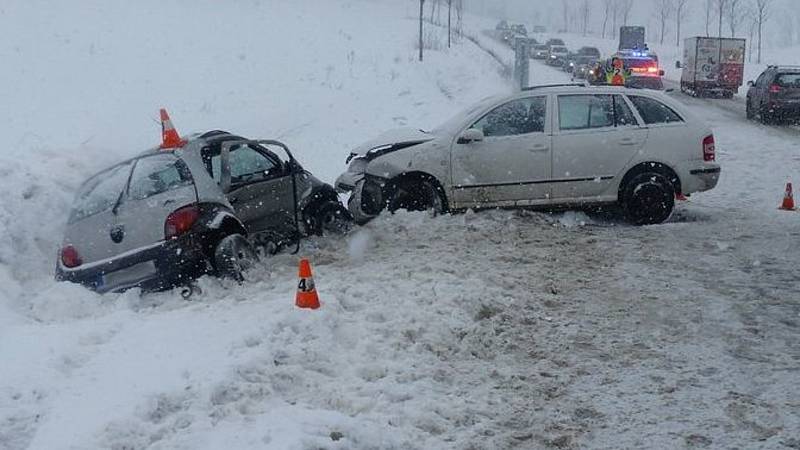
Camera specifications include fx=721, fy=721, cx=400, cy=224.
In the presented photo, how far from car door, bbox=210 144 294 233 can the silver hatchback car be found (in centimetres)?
1

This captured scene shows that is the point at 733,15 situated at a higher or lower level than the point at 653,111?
higher

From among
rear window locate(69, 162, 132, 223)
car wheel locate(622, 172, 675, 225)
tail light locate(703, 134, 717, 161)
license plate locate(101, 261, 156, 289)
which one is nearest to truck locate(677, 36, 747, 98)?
tail light locate(703, 134, 717, 161)

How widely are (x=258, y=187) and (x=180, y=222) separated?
5.23ft

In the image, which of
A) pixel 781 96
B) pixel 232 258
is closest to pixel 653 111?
pixel 232 258

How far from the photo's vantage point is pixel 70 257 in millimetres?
6809

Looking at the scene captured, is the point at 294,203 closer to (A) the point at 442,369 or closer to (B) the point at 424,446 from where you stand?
(A) the point at 442,369

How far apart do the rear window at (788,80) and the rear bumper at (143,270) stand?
19.4 metres

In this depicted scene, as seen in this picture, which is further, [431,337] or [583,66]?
[583,66]

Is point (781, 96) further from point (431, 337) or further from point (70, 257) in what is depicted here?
point (70, 257)

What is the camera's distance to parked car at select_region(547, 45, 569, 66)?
1960 inches

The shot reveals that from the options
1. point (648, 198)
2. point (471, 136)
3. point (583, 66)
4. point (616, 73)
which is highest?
point (583, 66)

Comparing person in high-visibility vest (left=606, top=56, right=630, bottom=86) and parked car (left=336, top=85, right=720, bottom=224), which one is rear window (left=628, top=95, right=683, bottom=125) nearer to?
parked car (left=336, top=85, right=720, bottom=224)

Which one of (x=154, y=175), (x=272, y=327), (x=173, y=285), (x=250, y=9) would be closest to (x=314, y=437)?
(x=272, y=327)

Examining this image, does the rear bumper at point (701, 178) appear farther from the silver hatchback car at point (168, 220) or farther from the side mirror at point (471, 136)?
the silver hatchback car at point (168, 220)
